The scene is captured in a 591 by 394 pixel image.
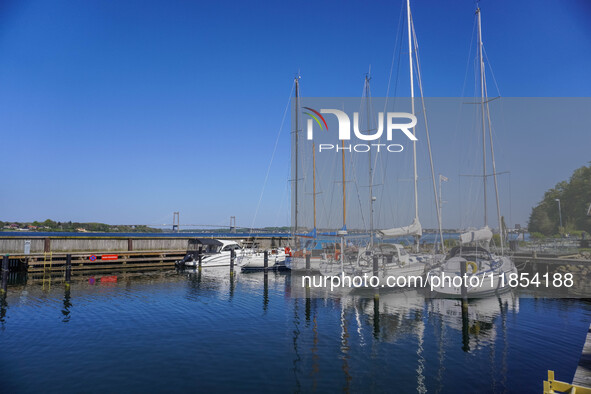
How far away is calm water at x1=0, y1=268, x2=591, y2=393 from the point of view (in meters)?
10.9

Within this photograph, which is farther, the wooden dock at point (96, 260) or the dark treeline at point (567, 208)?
the dark treeline at point (567, 208)

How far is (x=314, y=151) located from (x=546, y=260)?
84.0ft

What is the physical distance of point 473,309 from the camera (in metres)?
20.5

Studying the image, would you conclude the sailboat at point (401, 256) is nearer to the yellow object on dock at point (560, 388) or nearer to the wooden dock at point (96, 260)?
the yellow object on dock at point (560, 388)

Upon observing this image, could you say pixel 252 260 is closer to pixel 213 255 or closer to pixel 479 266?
pixel 213 255

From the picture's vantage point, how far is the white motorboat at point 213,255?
40375 mm

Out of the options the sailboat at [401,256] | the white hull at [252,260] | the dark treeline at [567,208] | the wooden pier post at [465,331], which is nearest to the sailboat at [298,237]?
the white hull at [252,260]

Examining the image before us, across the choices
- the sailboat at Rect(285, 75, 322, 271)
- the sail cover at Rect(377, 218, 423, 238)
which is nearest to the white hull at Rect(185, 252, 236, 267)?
the sailboat at Rect(285, 75, 322, 271)

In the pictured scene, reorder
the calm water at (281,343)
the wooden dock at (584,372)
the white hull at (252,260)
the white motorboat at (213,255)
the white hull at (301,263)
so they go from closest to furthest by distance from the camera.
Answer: the wooden dock at (584,372) → the calm water at (281,343) → the white hull at (301,263) → the white hull at (252,260) → the white motorboat at (213,255)

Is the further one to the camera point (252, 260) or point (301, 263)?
point (252, 260)

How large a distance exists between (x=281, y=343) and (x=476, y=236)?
18.2m

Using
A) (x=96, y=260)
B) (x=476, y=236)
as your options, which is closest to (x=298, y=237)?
(x=476, y=236)

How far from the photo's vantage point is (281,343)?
14.7 m

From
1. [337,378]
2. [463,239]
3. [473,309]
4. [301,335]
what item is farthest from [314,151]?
[337,378]
